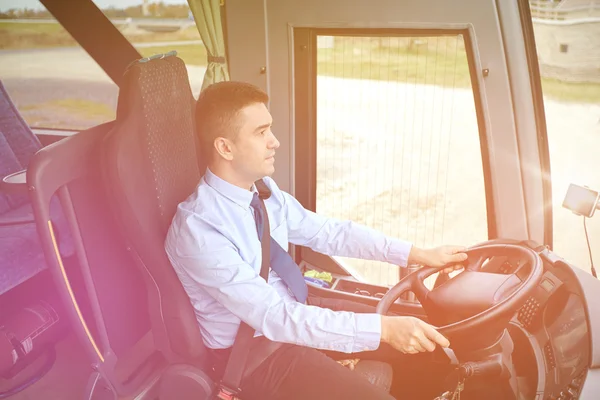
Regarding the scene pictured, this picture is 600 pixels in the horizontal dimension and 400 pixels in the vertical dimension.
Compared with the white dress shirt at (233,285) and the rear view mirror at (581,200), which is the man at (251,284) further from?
the rear view mirror at (581,200)

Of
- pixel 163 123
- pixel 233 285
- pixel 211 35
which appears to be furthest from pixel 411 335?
pixel 211 35

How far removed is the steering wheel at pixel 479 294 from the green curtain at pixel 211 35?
1524 mm

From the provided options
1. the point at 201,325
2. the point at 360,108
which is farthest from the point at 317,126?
the point at 201,325

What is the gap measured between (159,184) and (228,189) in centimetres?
20

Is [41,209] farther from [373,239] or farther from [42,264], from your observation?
[42,264]

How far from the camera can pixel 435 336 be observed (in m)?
1.19

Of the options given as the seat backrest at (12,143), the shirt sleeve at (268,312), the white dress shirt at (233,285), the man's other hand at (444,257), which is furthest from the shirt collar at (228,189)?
the seat backrest at (12,143)

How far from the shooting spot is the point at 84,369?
2270 mm

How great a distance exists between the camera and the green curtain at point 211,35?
244 centimetres

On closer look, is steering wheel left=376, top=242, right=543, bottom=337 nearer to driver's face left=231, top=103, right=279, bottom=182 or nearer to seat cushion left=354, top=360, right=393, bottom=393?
seat cushion left=354, top=360, right=393, bottom=393

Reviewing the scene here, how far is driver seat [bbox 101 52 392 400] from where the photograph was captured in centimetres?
124

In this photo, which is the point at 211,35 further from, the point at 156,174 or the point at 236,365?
the point at 236,365

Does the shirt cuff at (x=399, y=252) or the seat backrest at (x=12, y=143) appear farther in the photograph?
the seat backrest at (x=12, y=143)

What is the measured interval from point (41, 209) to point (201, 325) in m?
0.55
